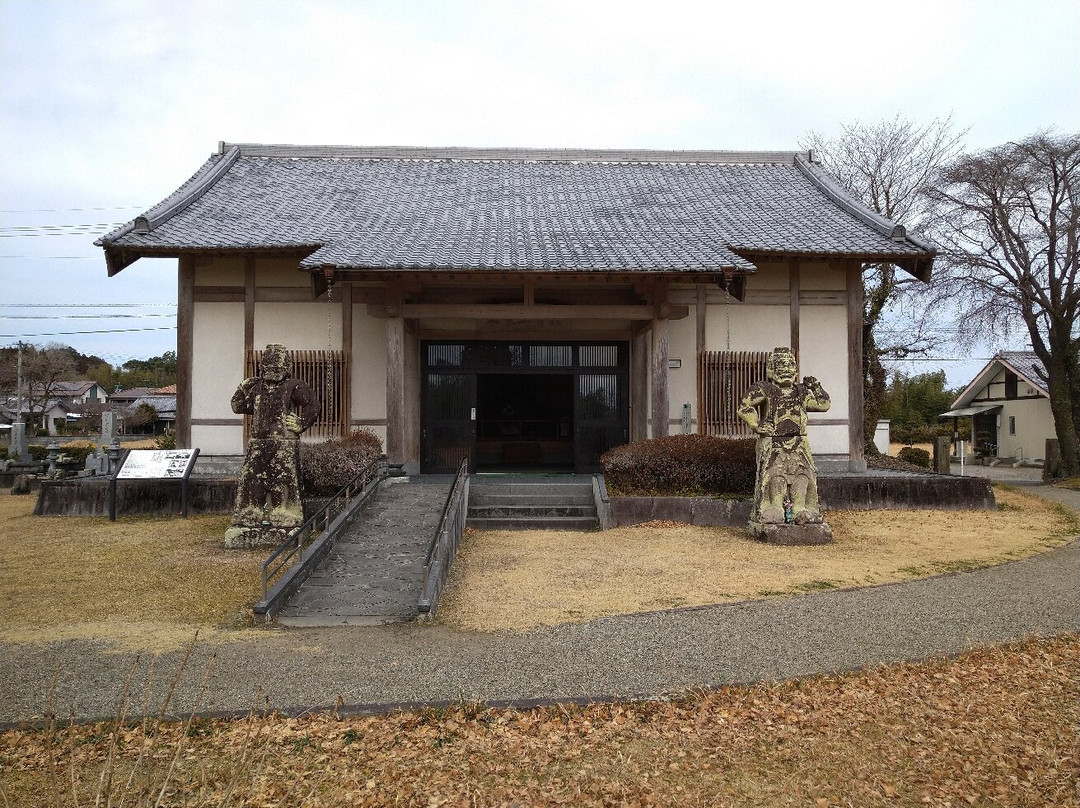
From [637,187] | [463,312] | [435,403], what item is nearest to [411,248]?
[463,312]

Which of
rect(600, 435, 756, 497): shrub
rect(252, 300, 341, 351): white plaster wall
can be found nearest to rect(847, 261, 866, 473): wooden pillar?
rect(600, 435, 756, 497): shrub

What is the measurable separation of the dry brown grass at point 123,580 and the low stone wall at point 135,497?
37 cm

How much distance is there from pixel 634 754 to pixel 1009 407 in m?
31.7

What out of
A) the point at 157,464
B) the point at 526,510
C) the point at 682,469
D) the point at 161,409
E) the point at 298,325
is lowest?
the point at 526,510

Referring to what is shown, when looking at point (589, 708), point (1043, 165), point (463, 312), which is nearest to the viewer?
point (589, 708)

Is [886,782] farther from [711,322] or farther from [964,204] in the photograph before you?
[964,204]

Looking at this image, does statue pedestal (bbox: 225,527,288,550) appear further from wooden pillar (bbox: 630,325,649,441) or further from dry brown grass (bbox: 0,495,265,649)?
wooden pillar (bbox: 630,325,649,441)

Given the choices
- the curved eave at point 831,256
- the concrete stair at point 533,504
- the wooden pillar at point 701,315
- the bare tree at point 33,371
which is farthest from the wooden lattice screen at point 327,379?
the bare tree at point 33,371

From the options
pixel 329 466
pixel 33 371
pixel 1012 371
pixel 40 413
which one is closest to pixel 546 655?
pixel 329 466

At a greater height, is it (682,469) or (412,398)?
(412,398)

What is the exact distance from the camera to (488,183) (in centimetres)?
1568

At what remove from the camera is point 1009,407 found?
94.6ft

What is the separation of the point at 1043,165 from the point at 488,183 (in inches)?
552

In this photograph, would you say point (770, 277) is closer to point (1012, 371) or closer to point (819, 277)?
point (819, 277)
